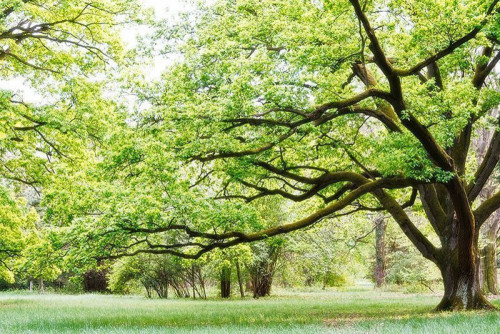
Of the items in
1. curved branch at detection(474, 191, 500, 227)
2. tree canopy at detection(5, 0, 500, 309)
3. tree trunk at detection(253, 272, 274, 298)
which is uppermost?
tree canopy at detection(5, 0, 500, 309)

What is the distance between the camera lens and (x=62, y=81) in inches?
773

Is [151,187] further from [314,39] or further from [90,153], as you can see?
[90,153]

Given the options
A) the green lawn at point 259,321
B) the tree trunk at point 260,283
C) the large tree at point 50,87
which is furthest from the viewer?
the tree trunk at point 260,283

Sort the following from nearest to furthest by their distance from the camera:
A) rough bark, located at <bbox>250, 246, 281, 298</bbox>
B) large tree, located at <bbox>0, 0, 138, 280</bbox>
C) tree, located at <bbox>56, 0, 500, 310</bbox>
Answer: tree, located at <bbox>56, 0, 500, 310</bbox> → large tree, located at <bbox>0, 0, 138, 280</bbox> → rough bark, located at <bbox>250, 246, 281, 298</bbox>

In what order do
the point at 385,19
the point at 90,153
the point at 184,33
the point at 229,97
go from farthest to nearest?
1. the point at 90,153
2. the point at 184,33
3. the point at 385,19
4. the point at 229,97

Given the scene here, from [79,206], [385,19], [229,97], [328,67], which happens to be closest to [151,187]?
[79,206]

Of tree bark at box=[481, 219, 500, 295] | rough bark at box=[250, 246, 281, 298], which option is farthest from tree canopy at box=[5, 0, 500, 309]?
rough bark at box=[250, 246, 281, 298]

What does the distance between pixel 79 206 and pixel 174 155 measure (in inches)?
112

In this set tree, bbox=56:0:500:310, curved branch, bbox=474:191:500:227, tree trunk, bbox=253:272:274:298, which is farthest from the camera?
tree trunk, bbox=253:272:274:298

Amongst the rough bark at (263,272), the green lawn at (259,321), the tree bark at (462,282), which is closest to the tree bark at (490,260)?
the green lawn at (259,321)

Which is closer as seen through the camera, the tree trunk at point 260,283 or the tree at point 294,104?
the tree at point 294,104

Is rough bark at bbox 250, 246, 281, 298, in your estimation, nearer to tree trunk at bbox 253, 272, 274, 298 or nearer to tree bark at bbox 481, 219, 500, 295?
tree trunk at bbox 253, 272, 274, 298

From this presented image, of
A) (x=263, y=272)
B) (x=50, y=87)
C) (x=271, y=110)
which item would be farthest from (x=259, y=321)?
(x=263, y=272)

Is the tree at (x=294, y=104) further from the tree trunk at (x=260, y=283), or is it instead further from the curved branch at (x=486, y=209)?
the tree trunk at (x=260, y=283)
